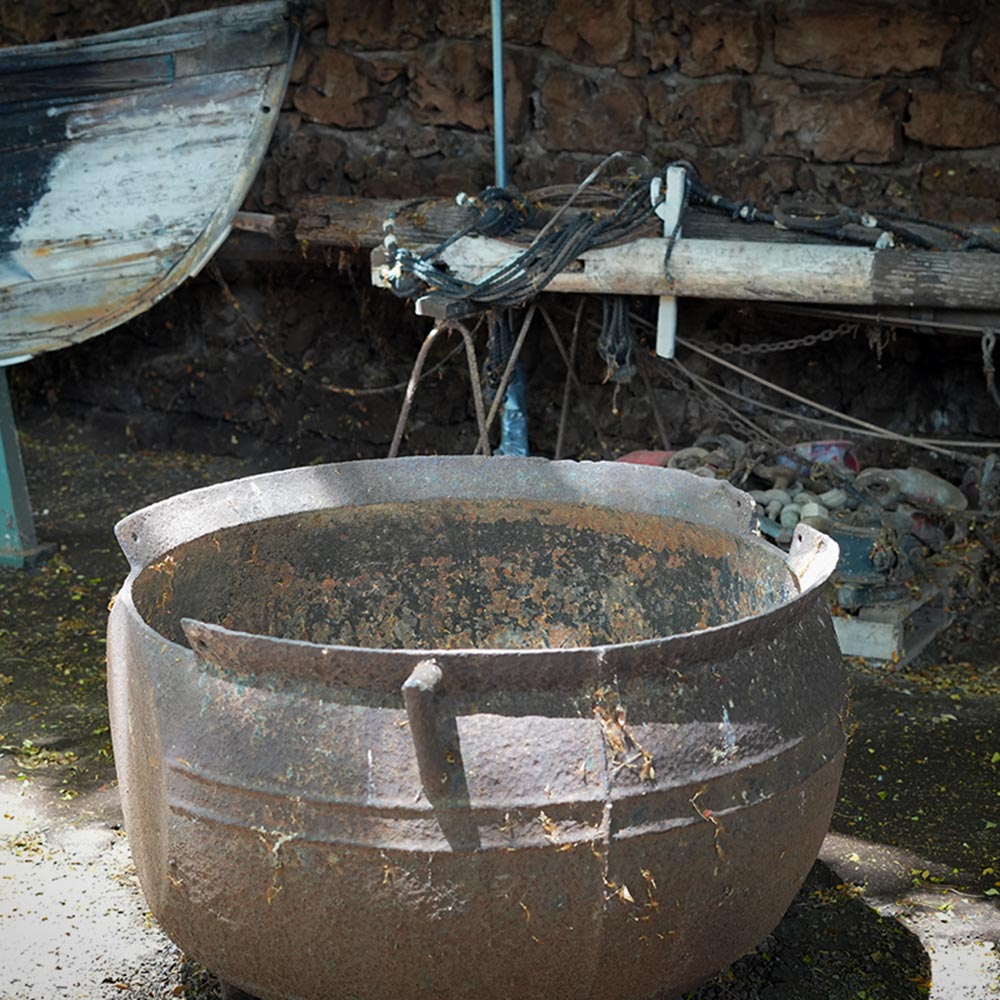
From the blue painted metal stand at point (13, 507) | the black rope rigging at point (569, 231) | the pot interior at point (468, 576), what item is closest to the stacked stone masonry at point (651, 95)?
the black rope rigging at point (569, 231)

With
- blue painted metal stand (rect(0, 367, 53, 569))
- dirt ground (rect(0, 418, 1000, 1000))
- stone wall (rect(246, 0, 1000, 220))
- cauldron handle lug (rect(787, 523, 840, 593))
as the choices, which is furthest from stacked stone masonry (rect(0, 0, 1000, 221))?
cauldron handle lug (rect(787, 523, 840, 593))

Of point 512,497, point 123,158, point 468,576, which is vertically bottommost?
point 468,576

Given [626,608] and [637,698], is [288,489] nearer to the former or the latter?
[626,608]

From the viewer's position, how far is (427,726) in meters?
1.93

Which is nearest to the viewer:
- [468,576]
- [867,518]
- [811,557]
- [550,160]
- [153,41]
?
[811,557]

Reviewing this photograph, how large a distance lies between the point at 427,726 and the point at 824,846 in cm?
156

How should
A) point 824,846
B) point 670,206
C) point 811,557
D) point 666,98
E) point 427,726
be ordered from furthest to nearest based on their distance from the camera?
point 666,98 < point 670,206 < point 824,846 < point 811,557 < point 427,726

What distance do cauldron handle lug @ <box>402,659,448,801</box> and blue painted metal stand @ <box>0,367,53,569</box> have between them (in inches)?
132

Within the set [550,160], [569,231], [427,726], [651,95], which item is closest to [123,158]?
[550,160]

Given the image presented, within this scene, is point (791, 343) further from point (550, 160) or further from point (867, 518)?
point (550, 160)

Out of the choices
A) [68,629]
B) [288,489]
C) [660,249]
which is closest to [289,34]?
[660,249]

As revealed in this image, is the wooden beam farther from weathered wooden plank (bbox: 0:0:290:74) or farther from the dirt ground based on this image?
weathered wooden plank (bbox: 0:0:290:74)

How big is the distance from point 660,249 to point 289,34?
1.51 metres

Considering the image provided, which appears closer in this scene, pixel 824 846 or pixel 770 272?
pixel 824 846
